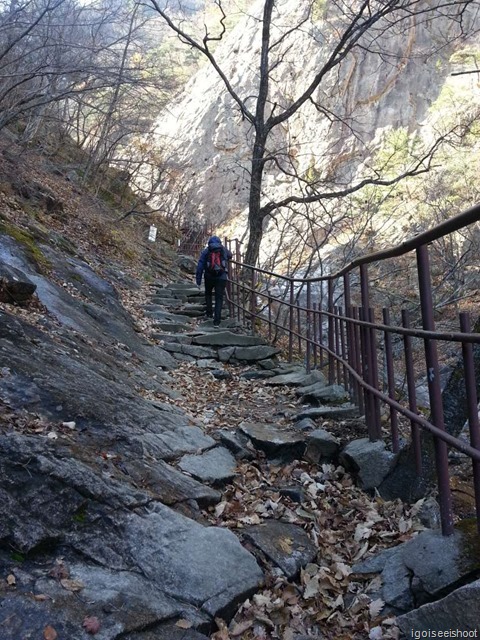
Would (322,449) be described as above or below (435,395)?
below

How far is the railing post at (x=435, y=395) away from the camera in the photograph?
229cm

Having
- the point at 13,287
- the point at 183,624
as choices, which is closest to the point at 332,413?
the point at 183,624

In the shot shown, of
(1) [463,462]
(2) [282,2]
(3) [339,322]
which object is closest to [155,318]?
(3) [339,322]

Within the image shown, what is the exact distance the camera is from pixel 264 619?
227 cm

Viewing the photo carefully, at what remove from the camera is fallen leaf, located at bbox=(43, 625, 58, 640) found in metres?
1.71

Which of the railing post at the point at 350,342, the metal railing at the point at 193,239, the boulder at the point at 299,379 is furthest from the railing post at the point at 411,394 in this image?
the metal railing at the point at 193,239

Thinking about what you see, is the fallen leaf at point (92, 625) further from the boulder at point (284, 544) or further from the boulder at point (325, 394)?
the boulder at point (325, 394)

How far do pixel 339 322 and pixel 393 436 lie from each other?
5.95ft

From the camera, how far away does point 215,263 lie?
9383 millimetres

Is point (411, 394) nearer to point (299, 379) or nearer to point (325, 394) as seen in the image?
point (325, 394)

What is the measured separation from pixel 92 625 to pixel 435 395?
174 centimetres

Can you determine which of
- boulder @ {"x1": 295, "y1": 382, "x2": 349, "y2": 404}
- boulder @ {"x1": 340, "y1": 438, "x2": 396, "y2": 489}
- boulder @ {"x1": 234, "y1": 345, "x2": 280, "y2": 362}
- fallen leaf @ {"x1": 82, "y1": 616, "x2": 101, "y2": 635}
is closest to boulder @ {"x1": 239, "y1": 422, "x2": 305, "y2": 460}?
boulder @ {"x1": 340, "y1": 438, "x2": 396, "y2": 489}

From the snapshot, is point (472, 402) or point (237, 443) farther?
point (237, 443)

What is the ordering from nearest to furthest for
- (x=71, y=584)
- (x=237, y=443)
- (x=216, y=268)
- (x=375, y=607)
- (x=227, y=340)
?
(x=71, y=584) < (x=375, y=607) < (x=237, y=443) < (x=227, y=340) < (x=216, y=268)
